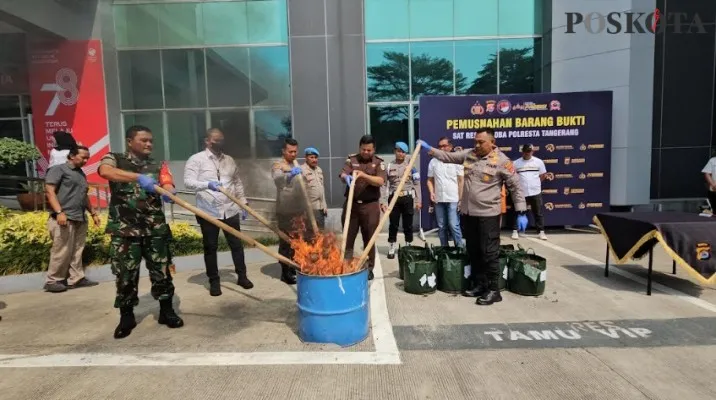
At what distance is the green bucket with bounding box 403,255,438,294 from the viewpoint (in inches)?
197

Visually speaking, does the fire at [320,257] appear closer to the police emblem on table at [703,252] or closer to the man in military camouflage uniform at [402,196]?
the man in military camouflage uniform at [402,196]

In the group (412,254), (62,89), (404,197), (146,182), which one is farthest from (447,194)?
(62,89)

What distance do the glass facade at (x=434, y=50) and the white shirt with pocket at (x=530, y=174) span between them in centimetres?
402

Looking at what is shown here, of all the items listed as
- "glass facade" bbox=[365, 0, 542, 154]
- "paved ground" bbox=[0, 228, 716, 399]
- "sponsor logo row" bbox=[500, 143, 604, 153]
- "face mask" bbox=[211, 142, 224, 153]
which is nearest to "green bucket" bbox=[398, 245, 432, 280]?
"paved ground" bbox=[0, 228, 716, 399]

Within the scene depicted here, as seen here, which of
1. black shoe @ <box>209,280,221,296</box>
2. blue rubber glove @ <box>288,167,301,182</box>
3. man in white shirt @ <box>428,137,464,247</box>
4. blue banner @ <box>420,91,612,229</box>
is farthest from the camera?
blue banner @ <box>420,91,612,229</box>

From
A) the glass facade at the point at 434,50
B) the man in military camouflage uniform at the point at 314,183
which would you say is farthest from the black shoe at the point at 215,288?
the glass facade at the point at 434,50

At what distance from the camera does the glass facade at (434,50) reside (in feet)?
38.4

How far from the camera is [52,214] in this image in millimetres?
5359

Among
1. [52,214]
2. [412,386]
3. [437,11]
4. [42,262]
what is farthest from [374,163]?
[437,11]

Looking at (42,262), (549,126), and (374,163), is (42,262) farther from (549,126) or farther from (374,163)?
(549,126)

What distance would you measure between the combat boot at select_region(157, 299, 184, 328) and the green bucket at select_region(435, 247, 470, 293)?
113 inches

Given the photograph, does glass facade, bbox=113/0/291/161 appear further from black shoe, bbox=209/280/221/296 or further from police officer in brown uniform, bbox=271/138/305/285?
black shoe, bbox=209/280/221/296

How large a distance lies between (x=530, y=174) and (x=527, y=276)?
12.6 feet

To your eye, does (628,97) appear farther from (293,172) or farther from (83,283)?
(83,283)
